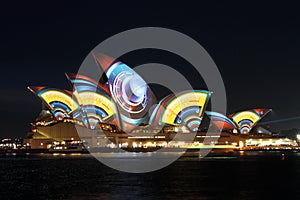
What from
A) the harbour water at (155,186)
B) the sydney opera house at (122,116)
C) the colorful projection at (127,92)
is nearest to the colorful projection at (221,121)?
the sydney opera house at (122,116)

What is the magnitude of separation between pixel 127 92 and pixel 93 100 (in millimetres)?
5068

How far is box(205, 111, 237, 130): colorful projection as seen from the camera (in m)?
80.2

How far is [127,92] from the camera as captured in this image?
66.2 metres

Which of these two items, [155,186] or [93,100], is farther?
[93,100]

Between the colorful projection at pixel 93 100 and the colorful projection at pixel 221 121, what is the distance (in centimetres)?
1959

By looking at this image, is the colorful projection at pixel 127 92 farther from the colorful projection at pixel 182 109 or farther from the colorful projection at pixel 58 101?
the colorful projection at pixel 58 101

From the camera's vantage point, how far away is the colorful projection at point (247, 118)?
268 feet

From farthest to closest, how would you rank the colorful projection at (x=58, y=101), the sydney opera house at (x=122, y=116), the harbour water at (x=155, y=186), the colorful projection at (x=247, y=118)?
the colorful projection at (x=247, y=118), the colorful projection at (x=58, y=101), the sydney opera house at (x=122, y=116), the harbour water at (x=155, y=186)

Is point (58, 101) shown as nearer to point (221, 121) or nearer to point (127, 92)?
point (127, 92)

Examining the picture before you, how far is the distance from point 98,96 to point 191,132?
1990 cm

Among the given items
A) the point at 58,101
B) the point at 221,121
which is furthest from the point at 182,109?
the point at 58,101

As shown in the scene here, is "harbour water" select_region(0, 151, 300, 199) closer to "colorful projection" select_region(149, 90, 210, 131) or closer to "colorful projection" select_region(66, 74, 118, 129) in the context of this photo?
"colorful projection" select_region(66, 74, 118, 129)

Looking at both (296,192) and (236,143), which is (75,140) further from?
(296,192)

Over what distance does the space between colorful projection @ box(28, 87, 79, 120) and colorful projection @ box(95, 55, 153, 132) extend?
6680 mm
